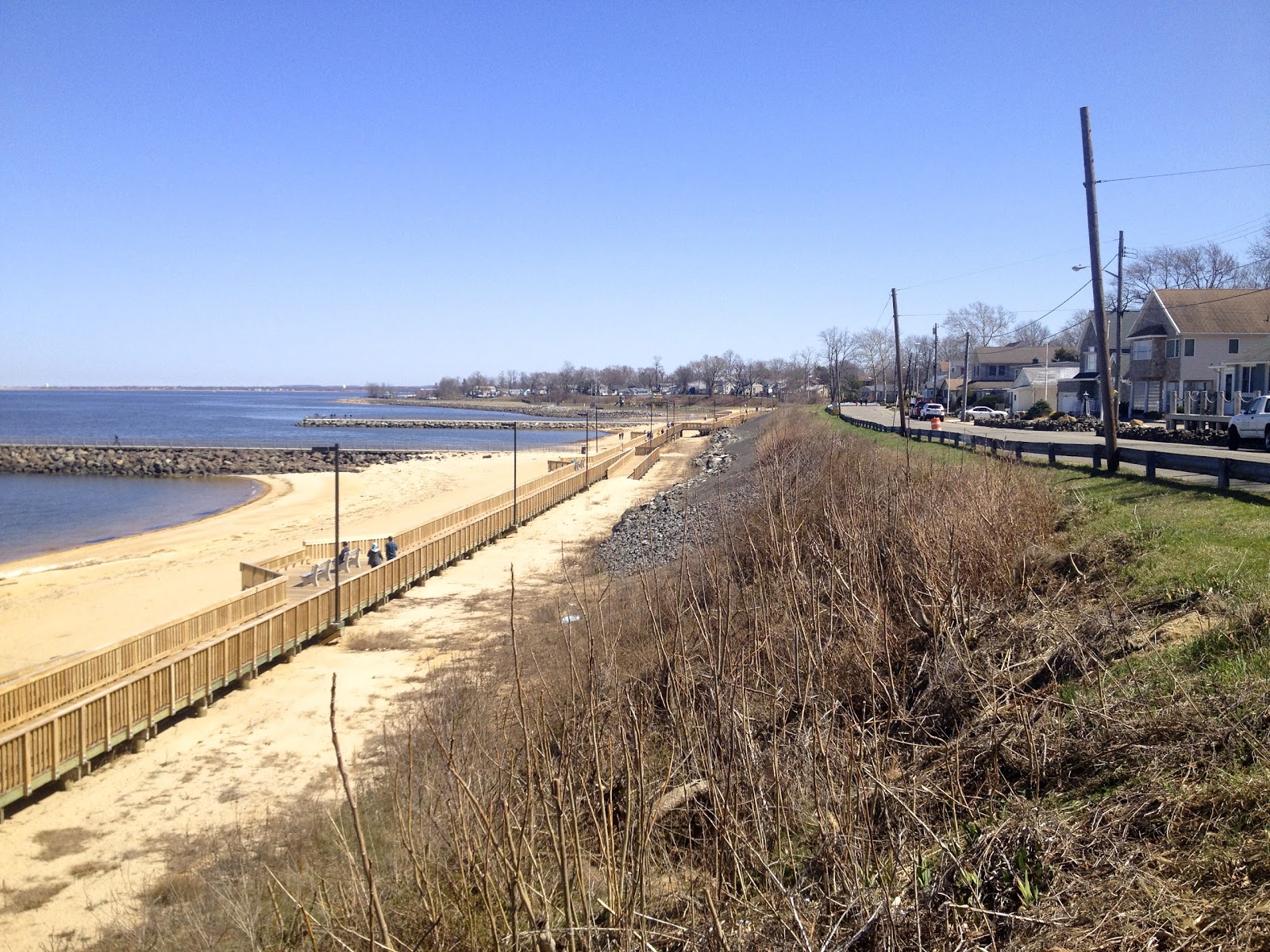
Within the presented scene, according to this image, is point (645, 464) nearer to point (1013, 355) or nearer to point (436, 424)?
point (1013, 355)

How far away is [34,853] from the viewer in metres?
10.8

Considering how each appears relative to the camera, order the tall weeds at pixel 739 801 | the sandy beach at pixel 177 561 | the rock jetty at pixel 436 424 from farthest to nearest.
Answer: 1. the rock jetty at pixel 436 424
2. the sandy beach at pixel 177 561
3. the tall weeds at pixel 739 801

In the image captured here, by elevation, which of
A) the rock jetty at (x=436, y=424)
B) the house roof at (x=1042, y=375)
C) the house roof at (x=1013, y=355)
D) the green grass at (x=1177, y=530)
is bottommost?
the green grass at (x=1177, y=530)

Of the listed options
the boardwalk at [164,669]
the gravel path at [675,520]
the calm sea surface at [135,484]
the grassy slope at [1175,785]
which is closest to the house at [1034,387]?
the gravel path at [675,520]

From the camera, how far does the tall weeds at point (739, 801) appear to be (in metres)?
4.08

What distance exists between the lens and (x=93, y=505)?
52.2 m

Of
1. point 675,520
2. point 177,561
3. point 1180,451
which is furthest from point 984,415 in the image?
point 177,561

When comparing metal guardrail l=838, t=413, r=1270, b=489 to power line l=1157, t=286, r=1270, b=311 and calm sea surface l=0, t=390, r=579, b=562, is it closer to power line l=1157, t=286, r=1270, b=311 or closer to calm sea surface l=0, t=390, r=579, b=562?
power line l=1157, t=286, r=1270, b=311

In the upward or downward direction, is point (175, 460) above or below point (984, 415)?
below

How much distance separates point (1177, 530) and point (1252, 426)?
17072mm

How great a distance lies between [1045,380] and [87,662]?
254ft

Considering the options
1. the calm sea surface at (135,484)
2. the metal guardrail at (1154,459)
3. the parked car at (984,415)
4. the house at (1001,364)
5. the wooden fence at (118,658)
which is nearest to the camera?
the wooden fence at (118,658)

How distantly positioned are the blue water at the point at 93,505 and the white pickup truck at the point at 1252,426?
136 ft

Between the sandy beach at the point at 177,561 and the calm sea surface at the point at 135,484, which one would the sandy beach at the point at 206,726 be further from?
the calm sea surface at the point at 135,484
